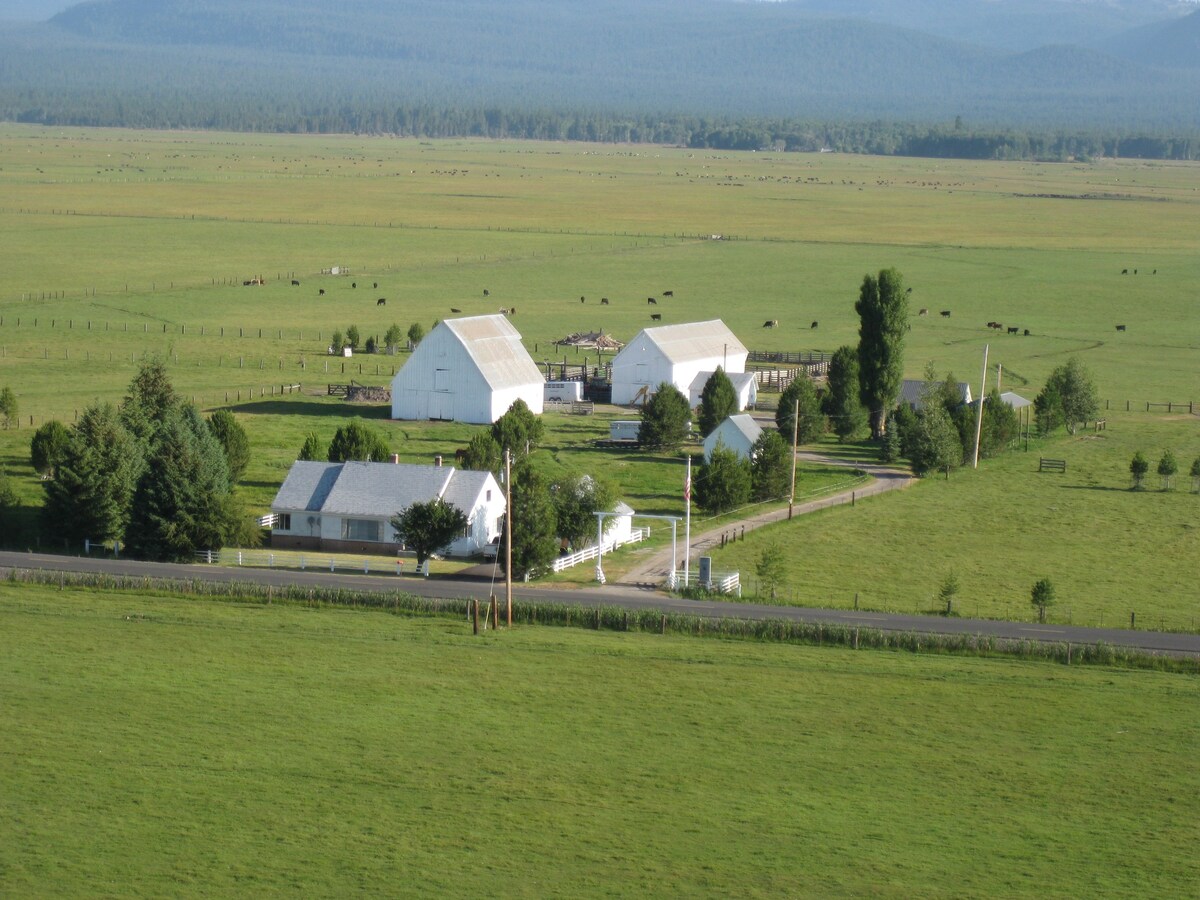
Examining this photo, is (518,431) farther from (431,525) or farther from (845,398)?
(845,398)

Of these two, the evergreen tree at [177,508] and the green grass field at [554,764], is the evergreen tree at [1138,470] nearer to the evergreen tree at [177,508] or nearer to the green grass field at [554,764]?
the green grass field at [554,764]

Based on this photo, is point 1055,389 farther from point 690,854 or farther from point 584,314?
point 690,854

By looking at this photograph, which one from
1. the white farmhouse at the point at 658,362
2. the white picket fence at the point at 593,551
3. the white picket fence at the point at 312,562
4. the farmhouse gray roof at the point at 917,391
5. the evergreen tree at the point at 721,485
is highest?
the white farmhouse at the point at 658,362

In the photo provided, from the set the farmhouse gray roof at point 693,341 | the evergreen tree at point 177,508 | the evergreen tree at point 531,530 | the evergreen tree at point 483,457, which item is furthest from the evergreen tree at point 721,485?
the farmhouse gray roof at point 693,341

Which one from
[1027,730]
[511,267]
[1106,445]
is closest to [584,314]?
[511,267]

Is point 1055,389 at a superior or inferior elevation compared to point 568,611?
superior

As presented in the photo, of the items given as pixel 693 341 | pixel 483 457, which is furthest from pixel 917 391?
pixel 483 457
